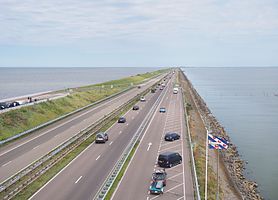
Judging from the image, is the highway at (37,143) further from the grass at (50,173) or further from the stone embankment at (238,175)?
the stone embankment at (238,175)

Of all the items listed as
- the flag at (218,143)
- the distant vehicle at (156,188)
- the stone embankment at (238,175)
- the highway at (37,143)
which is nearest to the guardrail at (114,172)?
the distant vehicle at (156,188)

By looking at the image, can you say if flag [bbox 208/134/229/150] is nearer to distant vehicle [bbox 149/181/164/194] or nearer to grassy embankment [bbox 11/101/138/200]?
distant vehicle [bbox 149/181/164/194]

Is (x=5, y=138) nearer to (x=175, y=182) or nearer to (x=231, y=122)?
(x=175, y=182)

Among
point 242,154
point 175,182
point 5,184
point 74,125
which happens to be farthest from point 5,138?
point 242,154

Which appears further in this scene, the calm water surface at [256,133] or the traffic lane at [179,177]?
the calm water surface at [256,133]

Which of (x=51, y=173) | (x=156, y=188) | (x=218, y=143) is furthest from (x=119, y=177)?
(x=218, y=143)

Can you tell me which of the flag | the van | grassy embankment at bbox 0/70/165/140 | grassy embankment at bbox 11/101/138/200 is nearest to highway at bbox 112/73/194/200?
the van
